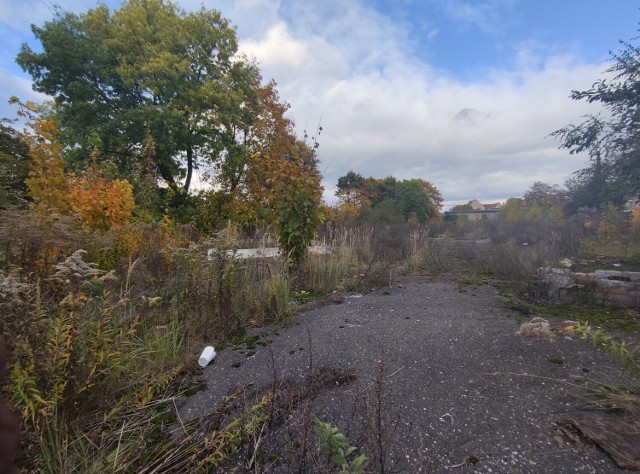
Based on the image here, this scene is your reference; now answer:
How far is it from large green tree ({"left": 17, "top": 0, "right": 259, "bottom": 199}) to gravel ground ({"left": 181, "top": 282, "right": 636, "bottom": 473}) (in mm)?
9823

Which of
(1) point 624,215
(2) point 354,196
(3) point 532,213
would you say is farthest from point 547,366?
(2) point 354,196

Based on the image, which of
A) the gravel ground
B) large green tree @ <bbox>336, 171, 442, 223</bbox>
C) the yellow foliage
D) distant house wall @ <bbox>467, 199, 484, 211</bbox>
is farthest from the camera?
distant house wall @ <bbox>467, 199, 484, 211</bbox>

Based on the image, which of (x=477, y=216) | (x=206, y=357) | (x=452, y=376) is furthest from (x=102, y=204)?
(x=477, y=216)

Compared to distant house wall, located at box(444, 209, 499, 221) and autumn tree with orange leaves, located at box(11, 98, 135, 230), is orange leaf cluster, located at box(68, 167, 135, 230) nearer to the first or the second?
autumn tree with orange leaves, located at box(11, 98, 135, 230)

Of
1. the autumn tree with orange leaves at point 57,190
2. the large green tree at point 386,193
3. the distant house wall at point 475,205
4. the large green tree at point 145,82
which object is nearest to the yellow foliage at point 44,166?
the autumn tree with orange leaves at point 57,190

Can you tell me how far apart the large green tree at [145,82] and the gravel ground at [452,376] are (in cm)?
982

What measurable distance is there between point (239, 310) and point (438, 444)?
2.31 metres

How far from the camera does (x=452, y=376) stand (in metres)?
1.99

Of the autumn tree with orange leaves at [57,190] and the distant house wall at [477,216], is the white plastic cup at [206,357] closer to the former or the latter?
the autumn tree with orange leaves at [57,190]

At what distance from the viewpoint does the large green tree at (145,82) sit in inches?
421

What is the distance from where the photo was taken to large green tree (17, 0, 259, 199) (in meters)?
10.7

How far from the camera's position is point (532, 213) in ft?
63.5

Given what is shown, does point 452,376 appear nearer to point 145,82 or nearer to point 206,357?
point 206,357

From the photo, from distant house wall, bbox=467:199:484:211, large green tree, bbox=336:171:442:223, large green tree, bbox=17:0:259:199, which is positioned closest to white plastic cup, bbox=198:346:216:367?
large green tree, bbox=17:0:259:199
